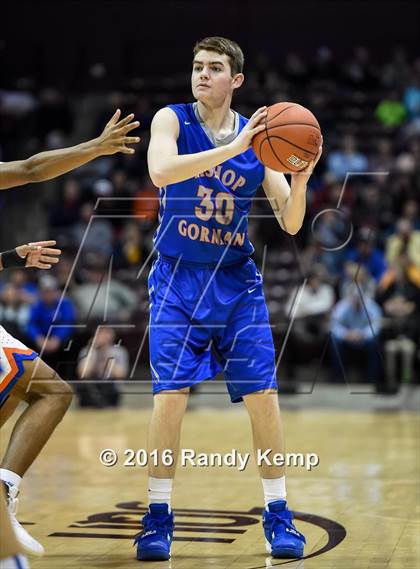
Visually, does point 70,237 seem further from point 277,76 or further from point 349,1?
point 349,1

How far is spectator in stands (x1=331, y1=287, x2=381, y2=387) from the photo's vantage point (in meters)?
11.9

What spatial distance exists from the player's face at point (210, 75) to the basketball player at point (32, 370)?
561mm

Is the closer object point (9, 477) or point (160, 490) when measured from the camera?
point (9, 477)

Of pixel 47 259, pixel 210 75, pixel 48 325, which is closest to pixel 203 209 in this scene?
pixel 210 75

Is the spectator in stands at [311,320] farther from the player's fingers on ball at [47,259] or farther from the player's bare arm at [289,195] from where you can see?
the player's fingers on ball at [47,259]

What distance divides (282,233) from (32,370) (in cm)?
1041

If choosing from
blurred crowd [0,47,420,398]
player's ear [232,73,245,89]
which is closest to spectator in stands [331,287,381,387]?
blurred crowd [0,47,420,398]

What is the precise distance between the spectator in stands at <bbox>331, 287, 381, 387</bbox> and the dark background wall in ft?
29.8

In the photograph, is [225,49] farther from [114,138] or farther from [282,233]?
[282,233]

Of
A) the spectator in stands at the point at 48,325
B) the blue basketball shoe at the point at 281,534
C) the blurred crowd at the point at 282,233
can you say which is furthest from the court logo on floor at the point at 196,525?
the spectator in stands at the point at 48,325

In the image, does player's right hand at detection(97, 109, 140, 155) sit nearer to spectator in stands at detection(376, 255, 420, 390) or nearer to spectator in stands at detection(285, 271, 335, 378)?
spectator in stands at detection(376, 255, 420, 390)

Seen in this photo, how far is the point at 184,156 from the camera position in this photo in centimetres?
455

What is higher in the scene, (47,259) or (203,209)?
(203,209)

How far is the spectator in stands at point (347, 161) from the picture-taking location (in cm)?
1556
